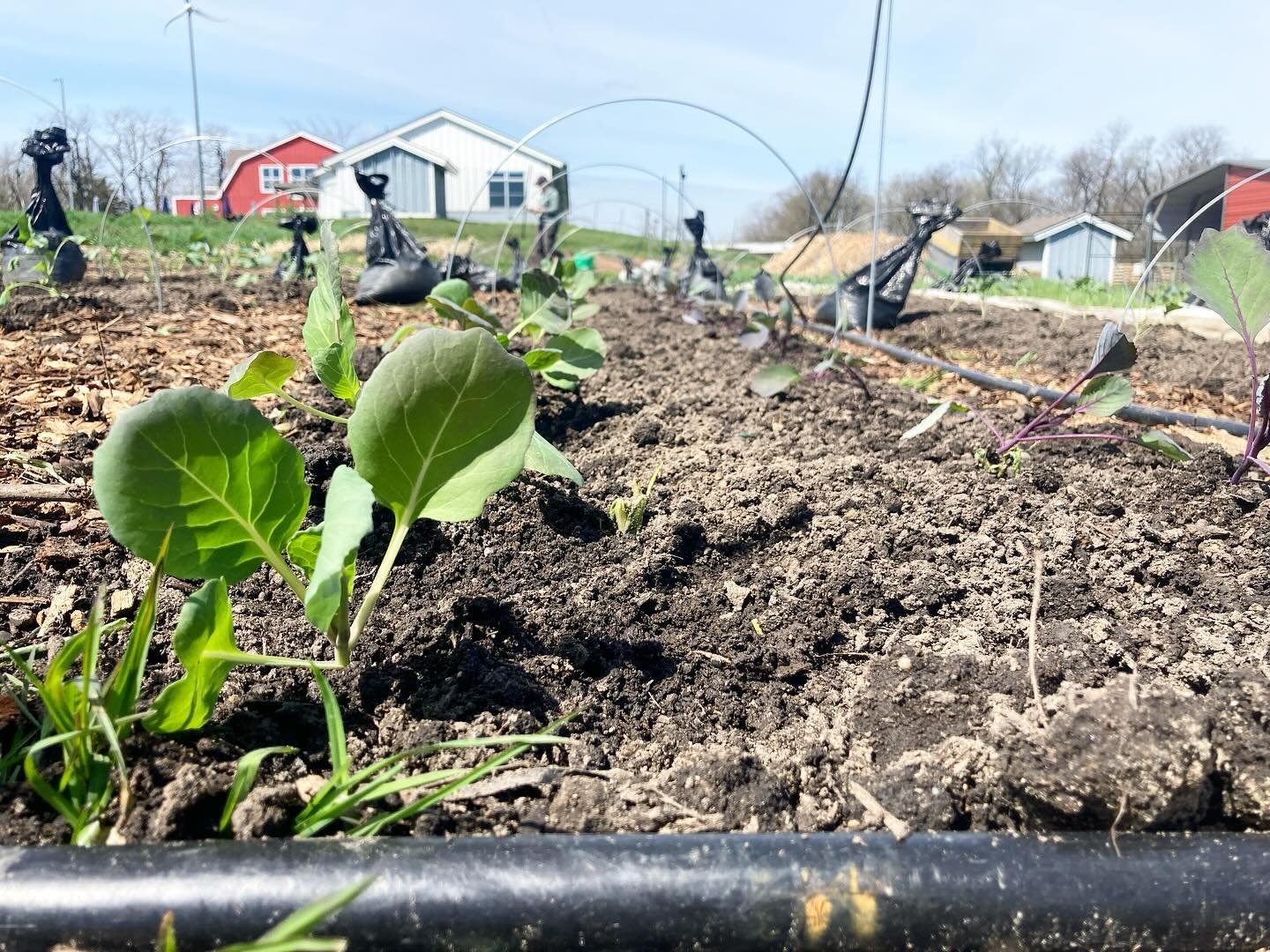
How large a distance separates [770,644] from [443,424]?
1.96 ft

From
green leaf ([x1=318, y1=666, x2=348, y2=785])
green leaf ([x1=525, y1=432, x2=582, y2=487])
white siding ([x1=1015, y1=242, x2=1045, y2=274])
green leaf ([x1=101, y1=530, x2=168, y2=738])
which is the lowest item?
green leaf ([x1=318, y1=666, x2=348, y2=785])

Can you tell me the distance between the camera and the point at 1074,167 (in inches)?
1683

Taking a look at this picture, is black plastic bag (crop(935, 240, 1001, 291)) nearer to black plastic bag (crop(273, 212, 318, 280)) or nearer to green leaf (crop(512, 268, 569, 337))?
black plastic bag (crop(273, 212, 318, 280))

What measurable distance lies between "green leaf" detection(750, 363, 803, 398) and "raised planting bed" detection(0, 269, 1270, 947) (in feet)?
1.32

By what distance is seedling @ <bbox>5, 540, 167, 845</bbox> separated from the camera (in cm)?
76

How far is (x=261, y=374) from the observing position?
138cm

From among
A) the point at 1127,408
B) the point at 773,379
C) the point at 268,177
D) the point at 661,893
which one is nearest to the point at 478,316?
the point at 773,379

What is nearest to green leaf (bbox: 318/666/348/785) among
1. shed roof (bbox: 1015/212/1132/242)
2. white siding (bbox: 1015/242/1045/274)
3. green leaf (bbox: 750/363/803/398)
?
green leaf (bbox: 750/363/803/398)

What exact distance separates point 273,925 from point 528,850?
0.70 ft

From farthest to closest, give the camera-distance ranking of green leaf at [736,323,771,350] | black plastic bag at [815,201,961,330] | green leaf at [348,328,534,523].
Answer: black plastic bag at [815,201,961,330] < green leaf at [736,323,771,350] < green leaf at [348,328,534,523]

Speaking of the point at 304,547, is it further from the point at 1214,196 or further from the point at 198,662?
the point at 1214,196

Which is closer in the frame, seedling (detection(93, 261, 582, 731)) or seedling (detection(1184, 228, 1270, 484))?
seedling (detection(93, 261, 582, 731))

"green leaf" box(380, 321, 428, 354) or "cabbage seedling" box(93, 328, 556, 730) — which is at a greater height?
"green leaf" box(380, 321, 428, 354)

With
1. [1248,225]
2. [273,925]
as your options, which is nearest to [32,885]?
[273,925]
